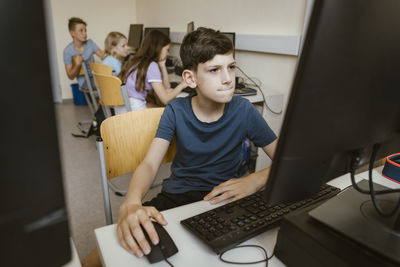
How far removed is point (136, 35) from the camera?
400cm

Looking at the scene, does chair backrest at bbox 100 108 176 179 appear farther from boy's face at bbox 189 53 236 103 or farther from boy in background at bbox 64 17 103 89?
boy in background at bbox 64 17 103 89

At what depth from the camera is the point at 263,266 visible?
52cm

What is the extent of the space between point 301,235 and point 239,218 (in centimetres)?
16

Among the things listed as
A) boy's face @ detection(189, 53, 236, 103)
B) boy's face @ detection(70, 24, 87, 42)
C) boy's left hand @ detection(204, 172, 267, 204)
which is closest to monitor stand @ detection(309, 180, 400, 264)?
boy's left hand @ detection(204, 172, 267, 204)

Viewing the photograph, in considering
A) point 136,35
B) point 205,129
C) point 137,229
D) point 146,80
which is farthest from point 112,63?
point 137,229

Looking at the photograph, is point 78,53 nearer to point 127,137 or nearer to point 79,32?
point 79,32

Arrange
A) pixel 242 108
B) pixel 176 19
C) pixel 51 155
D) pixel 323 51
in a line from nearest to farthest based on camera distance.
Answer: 1. pixel 51 155
2. pixel 323 51
3. pixel 242 108
4. pixel 176 19

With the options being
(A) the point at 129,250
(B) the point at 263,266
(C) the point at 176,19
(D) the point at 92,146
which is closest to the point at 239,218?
(B) the point at 263,266

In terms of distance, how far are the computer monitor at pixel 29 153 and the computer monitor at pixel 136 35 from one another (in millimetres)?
3944

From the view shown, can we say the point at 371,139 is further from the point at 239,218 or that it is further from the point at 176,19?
the point at 176,19

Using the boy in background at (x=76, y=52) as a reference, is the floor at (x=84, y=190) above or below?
below

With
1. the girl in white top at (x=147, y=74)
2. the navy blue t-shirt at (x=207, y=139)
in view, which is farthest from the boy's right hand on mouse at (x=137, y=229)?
the girl in white top at (x=147, y=74)

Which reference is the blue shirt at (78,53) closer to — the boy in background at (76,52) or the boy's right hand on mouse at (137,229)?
the boy in background at (76,52)

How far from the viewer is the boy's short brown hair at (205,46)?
1051 mm
